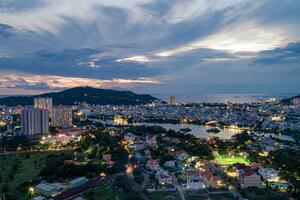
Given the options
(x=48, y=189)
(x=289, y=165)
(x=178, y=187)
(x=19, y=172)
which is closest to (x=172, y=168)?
(x=178, y=187)

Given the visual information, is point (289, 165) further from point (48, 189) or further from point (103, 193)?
point (48, 189)

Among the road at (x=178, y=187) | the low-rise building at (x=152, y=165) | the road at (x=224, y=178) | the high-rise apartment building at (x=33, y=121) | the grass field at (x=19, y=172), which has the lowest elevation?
the grass field at (x=19, y=172)

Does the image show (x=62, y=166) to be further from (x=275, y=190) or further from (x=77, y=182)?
(x=275, y=190)

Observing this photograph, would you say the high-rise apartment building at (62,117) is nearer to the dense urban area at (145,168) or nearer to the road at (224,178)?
the dense urban area at (145,168)

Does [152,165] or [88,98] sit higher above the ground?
[88,98]

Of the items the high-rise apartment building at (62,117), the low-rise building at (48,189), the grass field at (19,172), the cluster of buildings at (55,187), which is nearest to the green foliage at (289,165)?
the cluster of buildings at (55,187)

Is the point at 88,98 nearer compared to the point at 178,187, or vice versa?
the point at 178,187

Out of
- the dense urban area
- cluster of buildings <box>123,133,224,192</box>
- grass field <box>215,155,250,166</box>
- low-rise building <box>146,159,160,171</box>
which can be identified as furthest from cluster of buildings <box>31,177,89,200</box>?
grass field <box>215,155,250,166</box>
